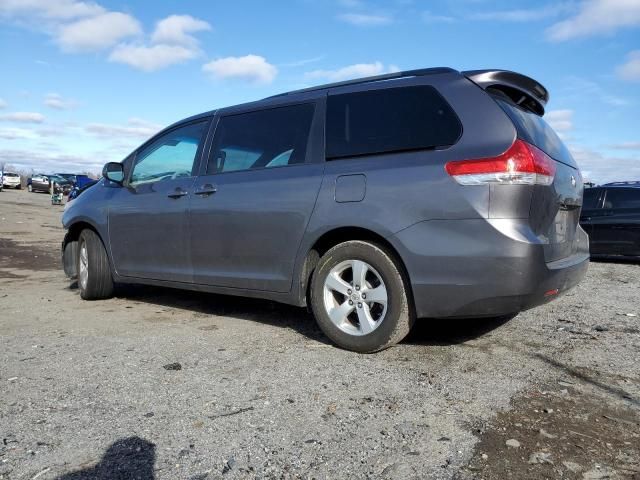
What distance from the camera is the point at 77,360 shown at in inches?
141

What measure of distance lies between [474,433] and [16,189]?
56162 millimetres

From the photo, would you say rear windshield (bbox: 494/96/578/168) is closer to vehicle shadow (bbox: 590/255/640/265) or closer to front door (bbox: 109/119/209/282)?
front door (bbox: 109/119/209/282)

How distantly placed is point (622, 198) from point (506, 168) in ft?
27.4

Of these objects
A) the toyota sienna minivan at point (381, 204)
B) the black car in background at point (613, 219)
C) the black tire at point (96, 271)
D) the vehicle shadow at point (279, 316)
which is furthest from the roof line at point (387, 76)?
the black car in background at point (613, 219)

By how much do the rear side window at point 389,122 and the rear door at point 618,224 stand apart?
7958 mm

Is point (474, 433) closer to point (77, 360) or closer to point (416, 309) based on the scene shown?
point (416, 309)

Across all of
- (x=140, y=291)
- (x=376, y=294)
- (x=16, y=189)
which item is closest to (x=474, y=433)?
(x=376, y=294)

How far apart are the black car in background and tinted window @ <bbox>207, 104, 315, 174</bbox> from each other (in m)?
7.87

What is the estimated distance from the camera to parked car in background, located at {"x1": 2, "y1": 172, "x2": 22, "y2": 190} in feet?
155

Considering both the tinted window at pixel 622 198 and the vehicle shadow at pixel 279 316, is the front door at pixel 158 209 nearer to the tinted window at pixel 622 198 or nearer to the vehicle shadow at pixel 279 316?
the vehicle shadow at pixel 279 316

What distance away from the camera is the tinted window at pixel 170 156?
16.2 ft

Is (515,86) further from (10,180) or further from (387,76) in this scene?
(10,180)

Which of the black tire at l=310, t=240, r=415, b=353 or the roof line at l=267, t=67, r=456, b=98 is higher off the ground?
the roof line at l=267, t=67, r=456, b=98

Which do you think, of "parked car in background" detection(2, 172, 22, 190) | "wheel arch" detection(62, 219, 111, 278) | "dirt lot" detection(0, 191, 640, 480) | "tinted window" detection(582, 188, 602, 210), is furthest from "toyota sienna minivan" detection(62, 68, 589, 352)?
"parked car in background" detection(2, 172, 22, 190)
